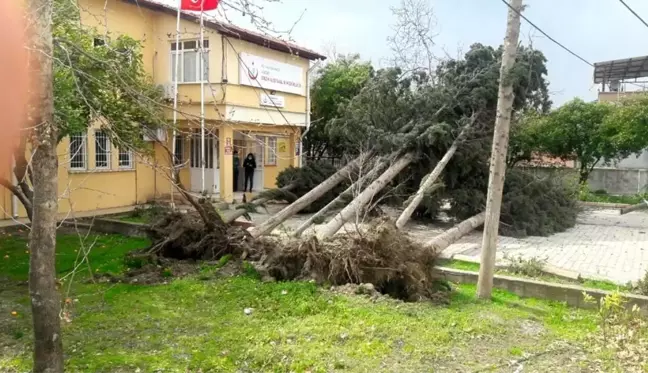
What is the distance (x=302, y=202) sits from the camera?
12.3 metres

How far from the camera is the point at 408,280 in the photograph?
7.30m

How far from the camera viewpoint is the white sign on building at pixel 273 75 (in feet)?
59.8

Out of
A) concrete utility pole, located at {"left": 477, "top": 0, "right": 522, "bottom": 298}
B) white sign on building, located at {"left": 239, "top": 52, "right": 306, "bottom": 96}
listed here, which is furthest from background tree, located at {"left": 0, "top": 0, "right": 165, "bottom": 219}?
white sign on building, located at {"left": 239, "top": 52, "right": 306, "bottom": 96}

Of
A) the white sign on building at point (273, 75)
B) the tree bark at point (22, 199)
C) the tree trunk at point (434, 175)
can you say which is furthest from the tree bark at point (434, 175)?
the white sign on building at point (273, 75)

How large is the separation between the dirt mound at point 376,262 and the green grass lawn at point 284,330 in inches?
15.3

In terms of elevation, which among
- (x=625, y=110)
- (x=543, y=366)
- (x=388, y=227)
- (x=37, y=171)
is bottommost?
(x=543, y=366)

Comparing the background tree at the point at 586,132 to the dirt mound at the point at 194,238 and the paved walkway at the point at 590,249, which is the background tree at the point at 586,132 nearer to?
the paved walkway at the point at 590,249

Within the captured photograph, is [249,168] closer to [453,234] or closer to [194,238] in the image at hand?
[453,234]

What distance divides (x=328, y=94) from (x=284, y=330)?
2078 centimetres

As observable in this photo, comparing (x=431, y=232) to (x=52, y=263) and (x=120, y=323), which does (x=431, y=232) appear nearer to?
(x=120, y=323)

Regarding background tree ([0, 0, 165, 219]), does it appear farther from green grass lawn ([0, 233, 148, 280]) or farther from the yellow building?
the yellow building

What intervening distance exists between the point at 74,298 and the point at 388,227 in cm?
424

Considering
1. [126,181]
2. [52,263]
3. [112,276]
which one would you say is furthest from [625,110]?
[52,263]

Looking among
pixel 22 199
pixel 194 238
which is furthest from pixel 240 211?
pixel 22 199
